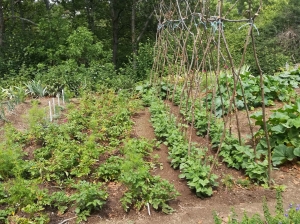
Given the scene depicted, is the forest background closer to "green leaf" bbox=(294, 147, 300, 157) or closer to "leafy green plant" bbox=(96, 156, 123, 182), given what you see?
"green leaf" bbox=(294, 147, 300, 157)

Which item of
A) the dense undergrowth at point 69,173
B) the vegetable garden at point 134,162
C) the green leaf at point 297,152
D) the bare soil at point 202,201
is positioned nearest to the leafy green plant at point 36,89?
the vegetable garden at point 134,162

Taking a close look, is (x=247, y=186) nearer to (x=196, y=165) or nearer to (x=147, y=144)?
(x=196, y=165)

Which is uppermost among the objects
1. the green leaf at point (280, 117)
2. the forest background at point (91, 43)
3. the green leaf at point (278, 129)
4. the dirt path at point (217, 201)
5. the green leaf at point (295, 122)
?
the forest background at point (91, 43)

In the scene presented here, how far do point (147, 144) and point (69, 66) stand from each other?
522 cm

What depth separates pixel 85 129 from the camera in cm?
543

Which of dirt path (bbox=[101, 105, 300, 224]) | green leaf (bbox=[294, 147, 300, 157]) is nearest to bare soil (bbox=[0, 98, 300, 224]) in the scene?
dirt path (bbox=[101, 105, 300, 224])

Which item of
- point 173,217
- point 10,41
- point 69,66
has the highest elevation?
point 10,41

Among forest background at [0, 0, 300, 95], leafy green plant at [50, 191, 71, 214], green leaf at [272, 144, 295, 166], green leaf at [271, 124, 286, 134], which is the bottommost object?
leafy green plant at [50, 191, 71, 214]

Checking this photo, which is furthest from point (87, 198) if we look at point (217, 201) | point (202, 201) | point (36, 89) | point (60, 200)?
point (36, 89)

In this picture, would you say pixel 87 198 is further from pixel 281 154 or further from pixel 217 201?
pixel 281 154

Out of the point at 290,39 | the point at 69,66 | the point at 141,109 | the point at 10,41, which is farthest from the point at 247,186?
the point at 290,39

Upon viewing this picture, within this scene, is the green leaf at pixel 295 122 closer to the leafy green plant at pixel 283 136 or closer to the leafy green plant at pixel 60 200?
the leafy green plant at pixel 283 136

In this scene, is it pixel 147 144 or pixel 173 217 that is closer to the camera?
pixel 173 217

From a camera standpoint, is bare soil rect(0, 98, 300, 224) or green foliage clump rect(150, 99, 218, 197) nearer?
bare soil rect(0, 98, 300, 224)
